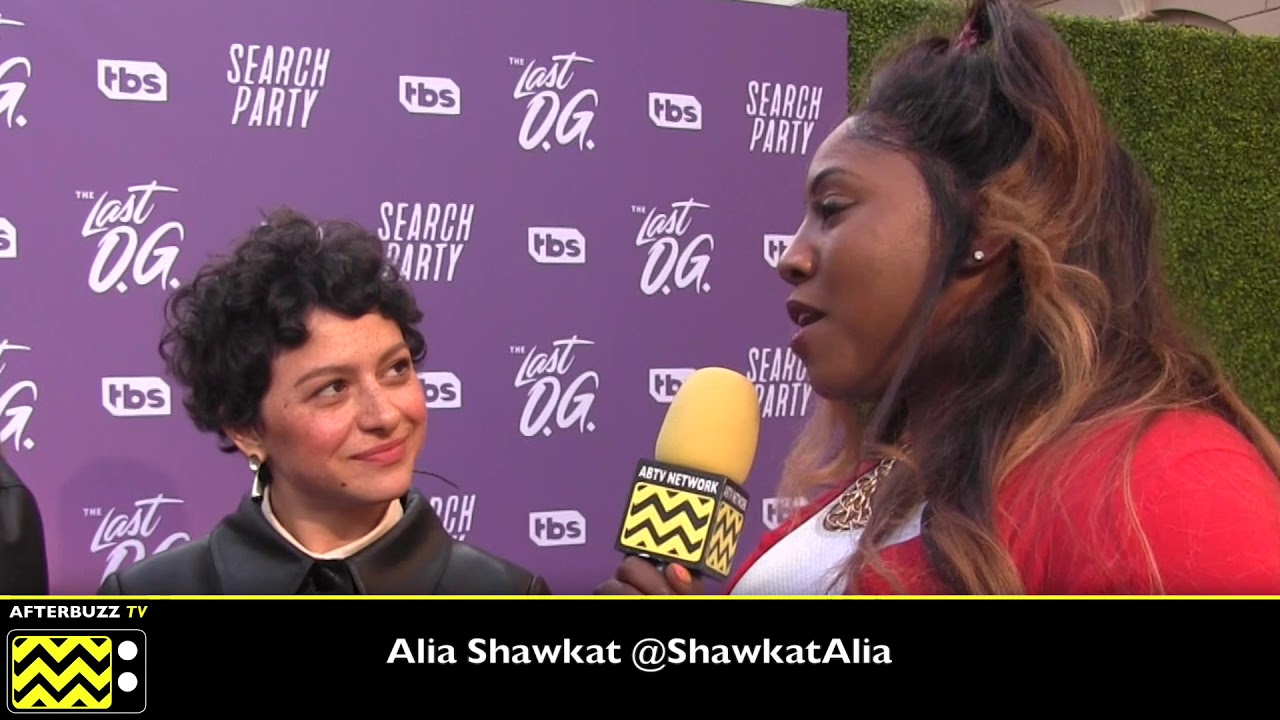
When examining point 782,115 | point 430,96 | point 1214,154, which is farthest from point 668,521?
point 1214,154

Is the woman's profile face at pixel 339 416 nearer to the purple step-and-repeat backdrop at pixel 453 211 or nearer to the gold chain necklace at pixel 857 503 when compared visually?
the gold chain necklace at pixel 857 503

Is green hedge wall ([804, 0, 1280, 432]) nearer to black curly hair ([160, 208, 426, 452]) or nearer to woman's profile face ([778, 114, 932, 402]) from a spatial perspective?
woman's profile face ([778, 114, 932, 402])

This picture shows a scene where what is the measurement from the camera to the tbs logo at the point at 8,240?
3072 mm

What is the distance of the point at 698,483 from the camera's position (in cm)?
137

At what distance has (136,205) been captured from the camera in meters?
3.21

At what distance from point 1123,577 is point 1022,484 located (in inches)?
5.4

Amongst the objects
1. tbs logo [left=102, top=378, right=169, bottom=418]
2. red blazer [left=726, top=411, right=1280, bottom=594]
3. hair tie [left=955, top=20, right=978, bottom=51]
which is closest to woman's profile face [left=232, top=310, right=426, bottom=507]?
red blazer [left=726, top=411, right=1280, bottom=594]

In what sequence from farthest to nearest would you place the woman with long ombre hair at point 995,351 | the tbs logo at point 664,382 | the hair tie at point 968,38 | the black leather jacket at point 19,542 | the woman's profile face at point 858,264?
the tbs logo at point 664,382, the black leather jacket at point 19,542, the hair tie at point 968,38, the woman's profile face at point 858,264, the woman with long ombre hair at point 995,351

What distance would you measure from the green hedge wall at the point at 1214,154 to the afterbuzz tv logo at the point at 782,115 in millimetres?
1460

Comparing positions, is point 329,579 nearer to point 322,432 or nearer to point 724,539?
point 322,432
